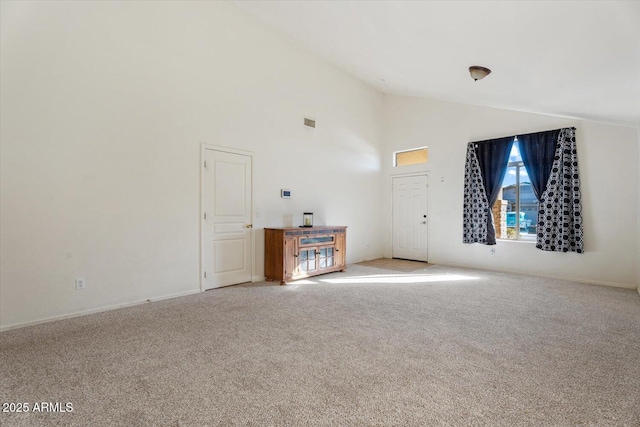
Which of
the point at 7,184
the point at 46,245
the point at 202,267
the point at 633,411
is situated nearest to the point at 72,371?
the point at 46,245

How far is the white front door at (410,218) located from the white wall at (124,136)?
9.54 feet

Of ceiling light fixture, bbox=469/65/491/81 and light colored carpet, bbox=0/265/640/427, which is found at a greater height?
ceiling light fixture, bbox=469/65/491/81

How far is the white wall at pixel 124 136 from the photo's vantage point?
323cm

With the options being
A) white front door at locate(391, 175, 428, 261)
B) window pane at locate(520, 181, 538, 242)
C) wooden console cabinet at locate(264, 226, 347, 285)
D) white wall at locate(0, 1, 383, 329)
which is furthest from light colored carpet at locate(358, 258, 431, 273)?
white wall at locate(0, 1, 383, 329)

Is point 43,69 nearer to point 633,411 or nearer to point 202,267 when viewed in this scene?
point 202,267

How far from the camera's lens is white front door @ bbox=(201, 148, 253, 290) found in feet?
15.4

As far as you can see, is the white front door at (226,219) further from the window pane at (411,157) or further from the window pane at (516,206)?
the window pane at (516,206)

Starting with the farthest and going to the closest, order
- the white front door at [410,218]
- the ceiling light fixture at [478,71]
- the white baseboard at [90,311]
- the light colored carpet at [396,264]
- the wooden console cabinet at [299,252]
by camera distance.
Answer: the white front door at [410,218] < the light colored carpet at [396,264] < the wooden console cabinet at [299,252] < the ceiling light fixture at [478,71] < the white baseboard at [90,311]

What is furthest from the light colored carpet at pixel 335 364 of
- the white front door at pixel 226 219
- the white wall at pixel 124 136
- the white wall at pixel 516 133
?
the white wall at pixel 516 133

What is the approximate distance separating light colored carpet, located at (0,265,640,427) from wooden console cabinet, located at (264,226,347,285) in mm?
1124

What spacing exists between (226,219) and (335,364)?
3132 mm

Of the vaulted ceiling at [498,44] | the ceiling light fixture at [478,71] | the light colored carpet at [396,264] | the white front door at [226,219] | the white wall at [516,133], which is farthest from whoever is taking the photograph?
the light colored carpet at [396,264]

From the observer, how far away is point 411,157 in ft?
24.7

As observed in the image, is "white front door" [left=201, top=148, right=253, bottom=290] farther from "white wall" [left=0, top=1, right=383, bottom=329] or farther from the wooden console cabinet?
the wooden console cabinet
